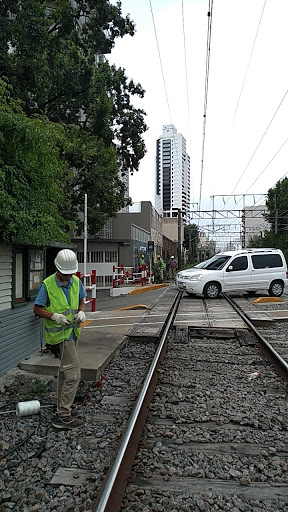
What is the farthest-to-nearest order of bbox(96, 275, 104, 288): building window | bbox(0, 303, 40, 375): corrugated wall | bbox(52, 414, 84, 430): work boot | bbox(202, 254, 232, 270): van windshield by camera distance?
1. bbox(96, 275, 104, 288): building window
2. bbox(202, 254, 232, 270): van windshield
3. bbox(0, 303, 40, 375): corrugated wall
4. bbox(52, 414, 84, 430): work boot

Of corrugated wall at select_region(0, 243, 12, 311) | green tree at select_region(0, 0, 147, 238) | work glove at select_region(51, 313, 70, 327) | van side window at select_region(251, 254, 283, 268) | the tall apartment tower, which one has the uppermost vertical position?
the tall apartment tower

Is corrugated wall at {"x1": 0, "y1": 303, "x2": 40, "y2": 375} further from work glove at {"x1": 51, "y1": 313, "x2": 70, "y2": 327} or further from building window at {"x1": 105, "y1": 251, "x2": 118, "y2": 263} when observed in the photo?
building window at {"x1": 105, "y1": 251, "x2": 118, "y2": 263}

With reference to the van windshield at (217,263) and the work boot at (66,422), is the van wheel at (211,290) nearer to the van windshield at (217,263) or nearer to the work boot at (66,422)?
the van windshield at (217,263)

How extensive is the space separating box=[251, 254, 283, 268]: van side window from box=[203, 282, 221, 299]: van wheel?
168cm

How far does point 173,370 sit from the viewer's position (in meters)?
6.23

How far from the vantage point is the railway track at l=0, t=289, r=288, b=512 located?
296cm

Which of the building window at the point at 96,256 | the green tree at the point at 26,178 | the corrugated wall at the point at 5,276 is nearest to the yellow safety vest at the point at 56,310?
the green tree at the point at 26,178

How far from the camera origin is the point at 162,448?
12.2 ft

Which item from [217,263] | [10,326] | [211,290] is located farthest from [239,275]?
[10,326]

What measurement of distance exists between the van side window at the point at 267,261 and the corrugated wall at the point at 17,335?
439 inches

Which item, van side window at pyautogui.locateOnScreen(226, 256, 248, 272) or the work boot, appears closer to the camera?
the work boot

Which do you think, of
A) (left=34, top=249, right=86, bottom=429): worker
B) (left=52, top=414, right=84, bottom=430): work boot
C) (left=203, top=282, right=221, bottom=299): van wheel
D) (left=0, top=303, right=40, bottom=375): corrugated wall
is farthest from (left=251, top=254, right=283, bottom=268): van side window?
(left=52, top=414, right=84, bottom=430): work boot

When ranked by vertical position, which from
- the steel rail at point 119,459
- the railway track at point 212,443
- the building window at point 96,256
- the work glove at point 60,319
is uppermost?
the building window at point 96,256

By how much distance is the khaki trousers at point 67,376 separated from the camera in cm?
429
